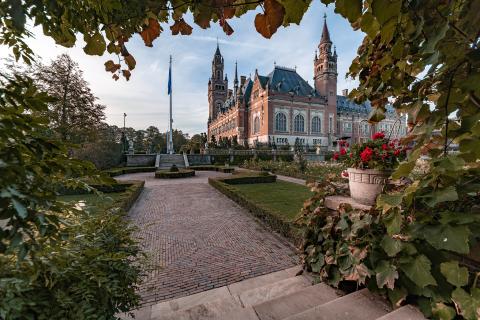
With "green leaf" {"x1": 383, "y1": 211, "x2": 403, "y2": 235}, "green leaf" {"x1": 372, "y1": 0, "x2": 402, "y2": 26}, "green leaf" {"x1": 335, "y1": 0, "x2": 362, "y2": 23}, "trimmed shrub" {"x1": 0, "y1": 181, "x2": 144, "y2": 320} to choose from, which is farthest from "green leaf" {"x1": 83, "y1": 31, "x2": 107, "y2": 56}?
"green leaf" {"x1": 383, "y1": 211, "x2": 403, "y2": 235}

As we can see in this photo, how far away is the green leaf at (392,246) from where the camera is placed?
1768mm

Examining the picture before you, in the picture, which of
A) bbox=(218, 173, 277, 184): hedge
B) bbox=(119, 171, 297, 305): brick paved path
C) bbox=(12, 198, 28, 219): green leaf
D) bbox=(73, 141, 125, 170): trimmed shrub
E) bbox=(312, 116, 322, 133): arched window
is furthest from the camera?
bbox=(312, 116, 322, 133): arched window

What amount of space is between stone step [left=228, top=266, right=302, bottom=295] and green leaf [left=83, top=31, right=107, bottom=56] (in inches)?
134

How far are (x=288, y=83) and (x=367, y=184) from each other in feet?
155

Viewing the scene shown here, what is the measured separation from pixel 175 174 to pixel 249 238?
13.7m

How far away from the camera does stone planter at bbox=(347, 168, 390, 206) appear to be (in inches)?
113

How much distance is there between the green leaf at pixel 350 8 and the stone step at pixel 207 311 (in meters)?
2.78

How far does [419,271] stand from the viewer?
5.50 feet

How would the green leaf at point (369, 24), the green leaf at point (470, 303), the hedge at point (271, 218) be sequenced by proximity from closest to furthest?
the green leaf at point (369, 24) < the green leaf at point (470, 303) < the hedge at point (271, 218)

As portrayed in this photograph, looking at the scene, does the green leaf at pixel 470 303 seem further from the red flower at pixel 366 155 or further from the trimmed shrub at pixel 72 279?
the trimmed shrub at pixel 72 279

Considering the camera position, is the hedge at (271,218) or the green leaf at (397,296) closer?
the green leaf at (397,296)

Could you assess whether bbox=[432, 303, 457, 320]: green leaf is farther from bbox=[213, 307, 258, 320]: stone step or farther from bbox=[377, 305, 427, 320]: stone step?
bbox=[213, 307, 258, 320]: stone step

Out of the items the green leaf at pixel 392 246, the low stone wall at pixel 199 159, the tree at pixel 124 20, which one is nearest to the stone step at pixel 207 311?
the green leaf at pixel 392 246

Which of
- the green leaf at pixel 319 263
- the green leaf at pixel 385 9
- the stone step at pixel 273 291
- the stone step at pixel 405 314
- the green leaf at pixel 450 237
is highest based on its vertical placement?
the green leaf at pixel 385 9
